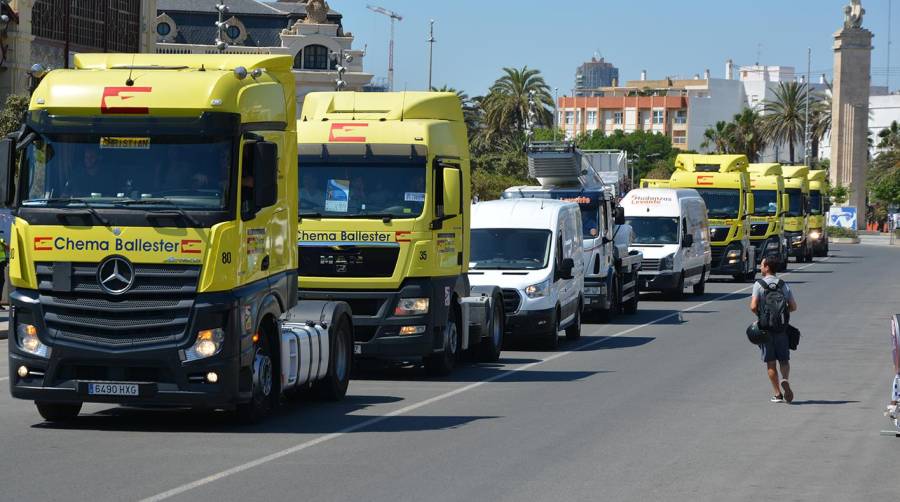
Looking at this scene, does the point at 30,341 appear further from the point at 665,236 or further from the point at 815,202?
the point at 815,202

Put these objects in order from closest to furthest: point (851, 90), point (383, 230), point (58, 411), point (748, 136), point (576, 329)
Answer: point (58, 411) → point (383, 230) → point (576, 329) → point (851, 90) → point (748, 136)

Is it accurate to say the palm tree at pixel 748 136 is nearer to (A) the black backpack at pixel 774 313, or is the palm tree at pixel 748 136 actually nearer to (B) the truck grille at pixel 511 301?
(B) the truck grille at pixel 511 301

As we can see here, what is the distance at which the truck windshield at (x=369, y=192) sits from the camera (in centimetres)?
1856

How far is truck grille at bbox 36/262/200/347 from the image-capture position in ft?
42.7

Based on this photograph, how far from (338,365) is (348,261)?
239 centimetres

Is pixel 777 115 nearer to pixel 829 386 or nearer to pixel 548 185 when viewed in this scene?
pixel 548 185

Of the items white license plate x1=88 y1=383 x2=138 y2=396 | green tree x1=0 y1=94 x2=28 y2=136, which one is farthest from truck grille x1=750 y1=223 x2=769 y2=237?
white license plate x1=88 y1=383 x2=138 y2=396

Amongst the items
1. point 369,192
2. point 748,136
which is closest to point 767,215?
point 369,192

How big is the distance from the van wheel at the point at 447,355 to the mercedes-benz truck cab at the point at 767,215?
99.6 ft

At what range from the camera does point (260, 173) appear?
526 inches

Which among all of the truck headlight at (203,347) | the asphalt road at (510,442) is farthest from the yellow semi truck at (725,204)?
the truck headlight at (203,347)

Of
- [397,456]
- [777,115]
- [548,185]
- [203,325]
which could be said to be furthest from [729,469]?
[777,115]

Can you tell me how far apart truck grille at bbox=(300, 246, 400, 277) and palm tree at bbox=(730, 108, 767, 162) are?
11201 cm

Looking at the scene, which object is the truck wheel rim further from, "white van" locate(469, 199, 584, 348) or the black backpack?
"white van" locate(469, 199, 584, 348)
